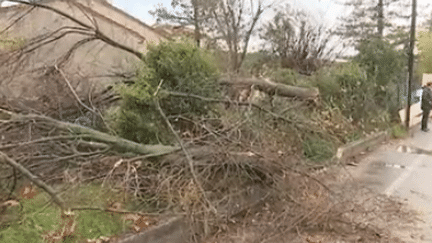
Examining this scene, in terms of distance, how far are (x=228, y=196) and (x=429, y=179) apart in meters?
5.28

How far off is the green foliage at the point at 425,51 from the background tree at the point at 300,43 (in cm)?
2586

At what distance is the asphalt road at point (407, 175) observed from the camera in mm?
7200

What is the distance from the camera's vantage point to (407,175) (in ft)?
29.2

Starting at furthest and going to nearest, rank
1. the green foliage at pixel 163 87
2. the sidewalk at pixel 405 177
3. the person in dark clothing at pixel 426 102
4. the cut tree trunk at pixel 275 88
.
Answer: the person in dark clothing at pixel 426 102, the cut tree trunk at pixel 275 88, the green foliage at pixel 163 87, the sidewalk at pixel 405 177

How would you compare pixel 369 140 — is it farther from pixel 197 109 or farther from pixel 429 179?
pixel 197 109

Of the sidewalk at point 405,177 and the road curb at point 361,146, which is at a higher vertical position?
the road curb at point 361,146

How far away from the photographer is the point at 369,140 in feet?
39.2

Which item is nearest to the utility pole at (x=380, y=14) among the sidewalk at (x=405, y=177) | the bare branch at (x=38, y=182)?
the sidewalk at (x=405, y=177)

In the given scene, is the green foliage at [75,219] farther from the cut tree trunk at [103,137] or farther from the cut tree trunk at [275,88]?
the cut tree trunk at [275,88]

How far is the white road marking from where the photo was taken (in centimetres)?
777

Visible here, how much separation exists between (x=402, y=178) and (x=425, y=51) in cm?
3361

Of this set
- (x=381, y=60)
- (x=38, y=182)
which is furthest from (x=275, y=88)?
(x=381, y=60)

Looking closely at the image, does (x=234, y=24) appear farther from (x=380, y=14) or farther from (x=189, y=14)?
(x=380, y=14)

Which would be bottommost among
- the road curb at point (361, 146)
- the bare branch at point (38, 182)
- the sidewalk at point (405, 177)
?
the sidewalk at point (405, 177)
